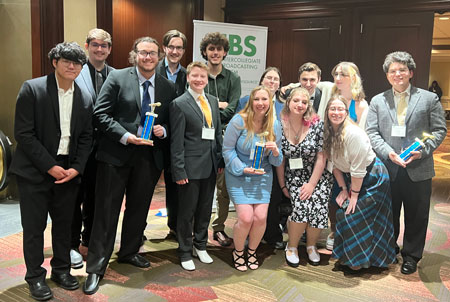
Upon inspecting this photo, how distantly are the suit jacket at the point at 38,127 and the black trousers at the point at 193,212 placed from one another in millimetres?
887

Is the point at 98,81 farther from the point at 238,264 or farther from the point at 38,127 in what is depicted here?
the point at 238,264

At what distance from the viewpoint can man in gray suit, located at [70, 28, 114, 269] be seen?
9.41 feet

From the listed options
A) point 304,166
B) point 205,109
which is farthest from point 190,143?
point 304,166

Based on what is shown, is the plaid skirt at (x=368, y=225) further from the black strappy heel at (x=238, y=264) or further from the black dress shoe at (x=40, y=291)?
the black dress shoe at (x=40, y=291)

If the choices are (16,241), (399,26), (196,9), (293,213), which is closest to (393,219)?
(293,213)

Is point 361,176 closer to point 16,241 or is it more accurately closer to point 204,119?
point 204,119

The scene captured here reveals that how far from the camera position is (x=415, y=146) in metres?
2.79

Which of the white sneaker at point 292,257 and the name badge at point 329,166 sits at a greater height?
the name badge at point 329,166

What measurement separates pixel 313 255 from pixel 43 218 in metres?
1.94

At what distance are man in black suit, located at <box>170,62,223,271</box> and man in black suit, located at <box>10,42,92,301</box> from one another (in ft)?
1.96

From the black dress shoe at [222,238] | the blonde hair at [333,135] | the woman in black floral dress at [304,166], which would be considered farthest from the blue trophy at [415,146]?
the black dress shoe at [222,238]

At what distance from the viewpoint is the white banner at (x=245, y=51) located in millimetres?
5366

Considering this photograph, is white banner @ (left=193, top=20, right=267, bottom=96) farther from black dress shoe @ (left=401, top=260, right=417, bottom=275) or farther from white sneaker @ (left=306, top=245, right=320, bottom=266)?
black dress shoe @ (left=401, top=260, right=417, bottom=275)

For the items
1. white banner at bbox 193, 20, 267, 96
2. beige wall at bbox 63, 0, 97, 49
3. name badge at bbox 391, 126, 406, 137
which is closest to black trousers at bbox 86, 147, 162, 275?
name badge at bbox 391, 126, 406, 137
